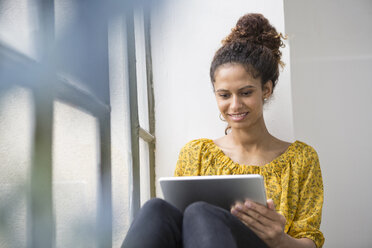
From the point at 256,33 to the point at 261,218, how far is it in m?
0.62

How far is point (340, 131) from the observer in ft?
6.66

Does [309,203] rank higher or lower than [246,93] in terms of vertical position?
lower

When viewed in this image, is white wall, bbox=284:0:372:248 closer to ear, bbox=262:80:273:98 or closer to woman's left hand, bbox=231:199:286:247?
ear, bbox=262:80:273:98

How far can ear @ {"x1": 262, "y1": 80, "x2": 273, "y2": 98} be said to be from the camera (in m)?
1.22

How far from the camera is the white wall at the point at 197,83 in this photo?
138cm

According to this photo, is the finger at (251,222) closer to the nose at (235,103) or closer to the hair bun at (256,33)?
the nose at (235,103)

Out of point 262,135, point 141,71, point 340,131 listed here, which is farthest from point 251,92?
point 340,131

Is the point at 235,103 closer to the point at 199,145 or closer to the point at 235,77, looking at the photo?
the point at 235,77

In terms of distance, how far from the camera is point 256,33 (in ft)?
4.05

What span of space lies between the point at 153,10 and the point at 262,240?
76 cm

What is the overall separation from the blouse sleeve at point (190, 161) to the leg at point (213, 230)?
0.47m

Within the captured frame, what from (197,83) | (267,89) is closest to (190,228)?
(267,89)

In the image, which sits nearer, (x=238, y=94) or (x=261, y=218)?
(x=261, y=218)

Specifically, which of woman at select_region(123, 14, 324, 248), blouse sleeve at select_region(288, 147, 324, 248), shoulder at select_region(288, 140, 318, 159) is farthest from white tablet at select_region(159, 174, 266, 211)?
shoulder at select_region(288, 140, 318, 159)
